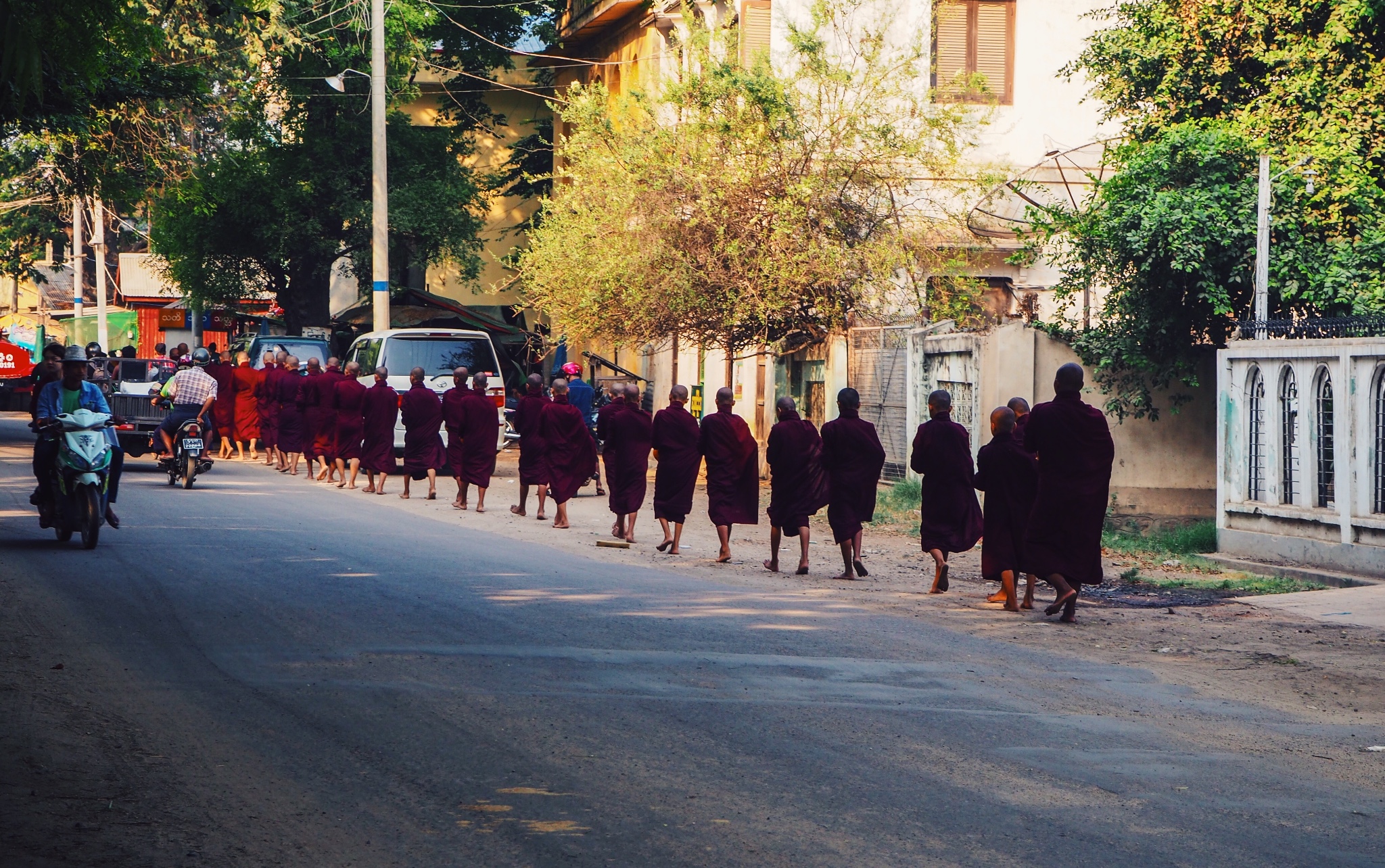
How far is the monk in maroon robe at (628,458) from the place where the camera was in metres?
15.9

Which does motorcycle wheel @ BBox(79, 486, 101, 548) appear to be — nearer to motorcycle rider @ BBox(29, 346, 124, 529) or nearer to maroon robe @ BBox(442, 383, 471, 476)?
motorcycle rider @ BBox(29, 346, 124, 529)

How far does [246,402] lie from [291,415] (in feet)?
6.63

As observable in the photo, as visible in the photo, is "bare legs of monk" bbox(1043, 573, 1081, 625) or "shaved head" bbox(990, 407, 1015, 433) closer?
"bare legs of monk" bbox(1043, 573, 1081, 625)

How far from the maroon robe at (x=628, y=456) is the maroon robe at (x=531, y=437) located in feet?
3.94

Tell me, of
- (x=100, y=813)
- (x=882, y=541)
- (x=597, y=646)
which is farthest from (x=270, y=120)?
(x=100, y=813)

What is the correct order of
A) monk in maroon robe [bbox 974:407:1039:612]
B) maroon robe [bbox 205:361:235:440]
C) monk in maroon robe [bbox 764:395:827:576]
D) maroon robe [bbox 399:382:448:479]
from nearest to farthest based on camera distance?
monk in maroon robe [bbox 974:407:1039:612] → monk in maroon robe [bbox 764:395:827:576] → maroon robe [bbox 399:382:448:479] → maroon robe [bbox 205:361:235:440]

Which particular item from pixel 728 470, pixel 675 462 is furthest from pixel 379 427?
pixel 728 470

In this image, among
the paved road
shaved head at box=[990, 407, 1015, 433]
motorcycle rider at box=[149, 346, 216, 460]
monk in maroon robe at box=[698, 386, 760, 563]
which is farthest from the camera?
motorcycle rider at box=[149, 346, 216, 460]

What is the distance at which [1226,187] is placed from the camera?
16.9 meters

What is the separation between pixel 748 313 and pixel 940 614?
1021cm

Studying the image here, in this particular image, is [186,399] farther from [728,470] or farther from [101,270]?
[101,270]

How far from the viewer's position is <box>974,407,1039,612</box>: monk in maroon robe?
11.5 m

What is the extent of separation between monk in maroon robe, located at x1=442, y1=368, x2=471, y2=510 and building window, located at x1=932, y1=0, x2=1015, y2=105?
11.3 meters

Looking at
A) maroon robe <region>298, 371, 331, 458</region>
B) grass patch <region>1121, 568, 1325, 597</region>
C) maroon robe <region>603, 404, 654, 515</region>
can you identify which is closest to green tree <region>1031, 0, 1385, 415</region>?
grass patch <region>1121, 568, 1325, 597</region>
